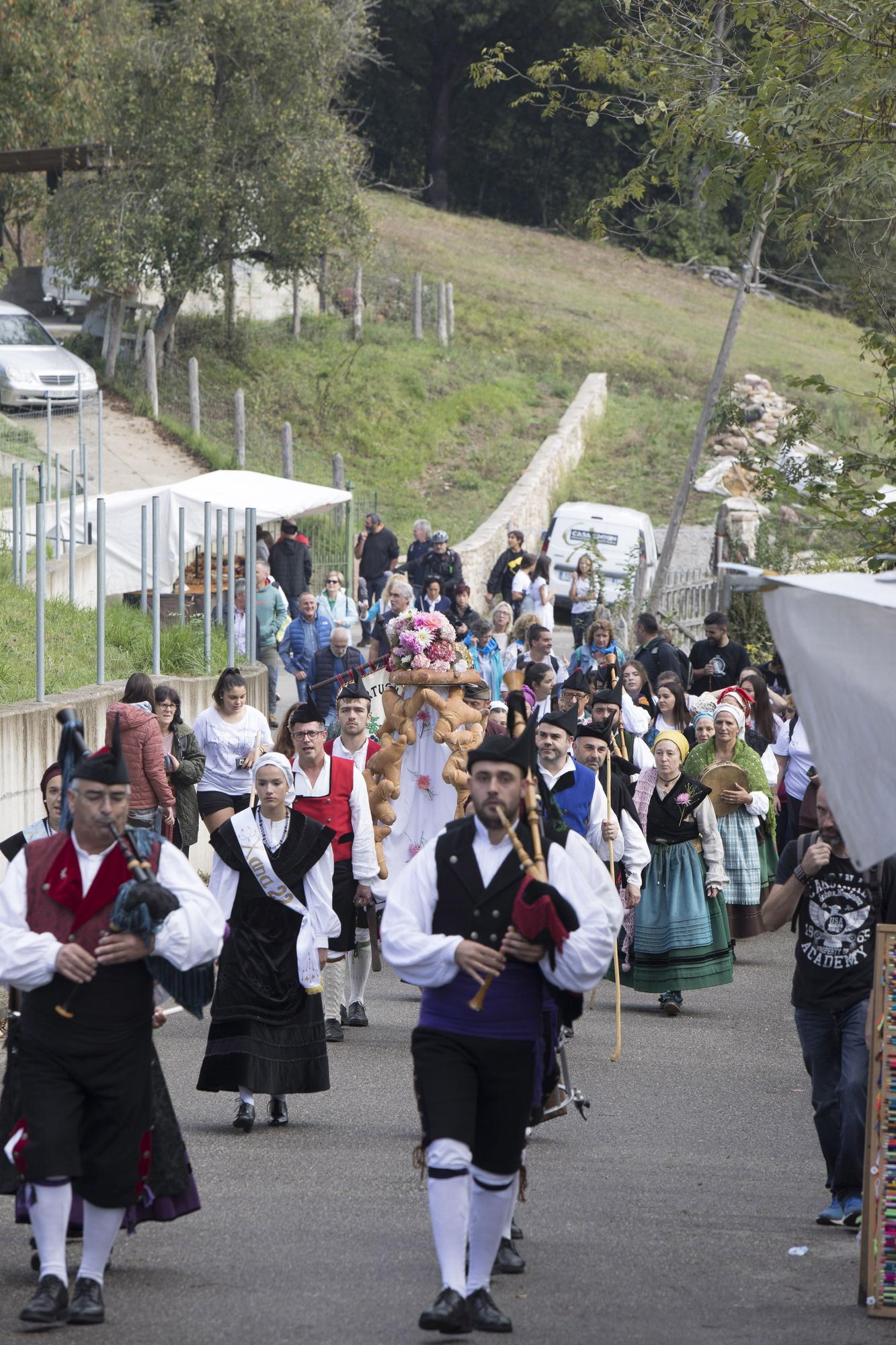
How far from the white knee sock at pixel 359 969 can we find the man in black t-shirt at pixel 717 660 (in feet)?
21.9

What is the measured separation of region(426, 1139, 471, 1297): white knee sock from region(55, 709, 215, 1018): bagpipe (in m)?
0.92

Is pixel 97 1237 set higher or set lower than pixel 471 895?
lower

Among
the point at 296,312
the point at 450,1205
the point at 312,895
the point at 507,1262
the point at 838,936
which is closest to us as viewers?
the point at 450,1205

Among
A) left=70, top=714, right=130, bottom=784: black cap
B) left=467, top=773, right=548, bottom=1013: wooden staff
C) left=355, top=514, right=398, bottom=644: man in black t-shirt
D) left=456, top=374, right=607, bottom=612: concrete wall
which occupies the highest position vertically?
left=70, top=714, right=130, bottom=784: black cap

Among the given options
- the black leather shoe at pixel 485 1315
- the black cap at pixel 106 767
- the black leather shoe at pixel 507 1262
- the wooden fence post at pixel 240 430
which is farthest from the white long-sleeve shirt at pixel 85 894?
the wooden fence post at pixel 240 430

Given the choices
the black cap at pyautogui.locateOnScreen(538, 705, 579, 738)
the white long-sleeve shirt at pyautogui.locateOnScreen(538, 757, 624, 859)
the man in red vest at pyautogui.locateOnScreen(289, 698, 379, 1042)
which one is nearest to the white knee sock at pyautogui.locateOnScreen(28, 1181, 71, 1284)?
the man in red vest at pyautogui.locateOnScreen(289, 698, 379, 1042)

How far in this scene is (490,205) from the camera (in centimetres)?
6119

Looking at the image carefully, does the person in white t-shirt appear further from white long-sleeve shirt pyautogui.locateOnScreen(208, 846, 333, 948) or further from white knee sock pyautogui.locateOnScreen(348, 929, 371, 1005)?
white long-sleeve shirt pyautogui.locateOnScreen(208, 846, 333, 948)

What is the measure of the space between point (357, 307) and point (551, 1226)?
34459 millimetres

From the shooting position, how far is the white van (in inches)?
1076

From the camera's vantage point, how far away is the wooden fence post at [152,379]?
3198 cm

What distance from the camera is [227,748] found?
12055mm

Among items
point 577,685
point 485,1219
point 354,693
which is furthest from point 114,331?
point 485,1219

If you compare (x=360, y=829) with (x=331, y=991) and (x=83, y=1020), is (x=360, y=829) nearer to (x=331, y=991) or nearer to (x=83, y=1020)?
(x=331, y=991)
